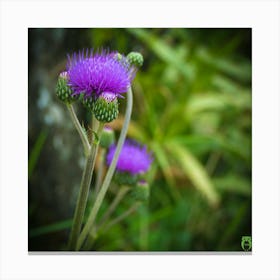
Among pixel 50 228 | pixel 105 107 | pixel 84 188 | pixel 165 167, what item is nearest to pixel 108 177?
pixel 84 188

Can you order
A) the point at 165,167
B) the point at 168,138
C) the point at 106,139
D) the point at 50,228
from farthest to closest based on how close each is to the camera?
1. the point at 168,138
2. the point at 165,167
3. the point at 50,228
4. the point at 106,139

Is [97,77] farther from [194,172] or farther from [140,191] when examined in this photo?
[194,172]

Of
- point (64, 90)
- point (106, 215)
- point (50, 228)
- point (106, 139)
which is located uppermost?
point (64, 90)

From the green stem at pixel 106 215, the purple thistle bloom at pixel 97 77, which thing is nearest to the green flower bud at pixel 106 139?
the green stem at pixel 106 215
